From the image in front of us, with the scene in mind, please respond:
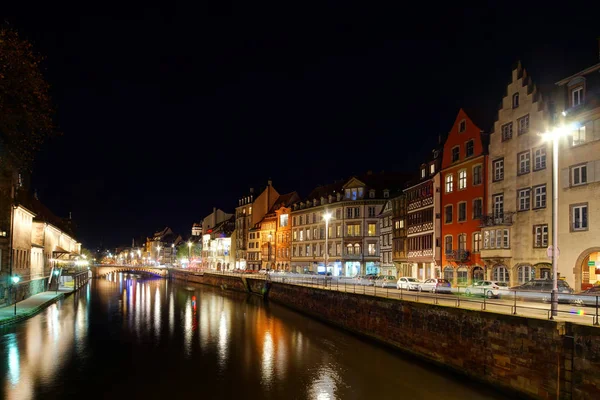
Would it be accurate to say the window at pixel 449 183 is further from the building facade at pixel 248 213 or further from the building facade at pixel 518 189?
the building facade at pixel 248 213

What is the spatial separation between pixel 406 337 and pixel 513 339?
410 inches

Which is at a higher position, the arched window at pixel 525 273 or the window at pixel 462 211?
the window at pixel 462 211

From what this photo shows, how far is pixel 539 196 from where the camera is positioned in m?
40.7

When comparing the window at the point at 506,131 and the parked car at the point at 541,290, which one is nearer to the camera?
the parked car at the point at 541,290

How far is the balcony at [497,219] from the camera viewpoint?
1708 inches

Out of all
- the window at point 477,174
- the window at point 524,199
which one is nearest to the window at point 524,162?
the window at point 524,199

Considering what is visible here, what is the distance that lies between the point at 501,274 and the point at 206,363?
87.9 feet

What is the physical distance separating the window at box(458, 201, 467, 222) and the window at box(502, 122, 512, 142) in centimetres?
839

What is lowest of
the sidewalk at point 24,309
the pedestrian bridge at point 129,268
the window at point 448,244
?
the pedestrian bridge at point 129,268

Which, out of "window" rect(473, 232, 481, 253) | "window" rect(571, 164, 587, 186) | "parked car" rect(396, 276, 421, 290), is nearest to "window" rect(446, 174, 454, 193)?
"window" rect(473, 232, 481, 253)

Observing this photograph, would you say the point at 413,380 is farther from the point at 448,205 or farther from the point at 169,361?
the point at 448,205

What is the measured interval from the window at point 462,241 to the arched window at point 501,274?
5.51 metres

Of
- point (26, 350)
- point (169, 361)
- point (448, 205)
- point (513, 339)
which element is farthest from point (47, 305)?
point (513, 339)

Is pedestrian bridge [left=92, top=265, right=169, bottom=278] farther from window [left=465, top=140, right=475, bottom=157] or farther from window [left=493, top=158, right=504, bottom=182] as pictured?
window [left=493, top=158, right=504, bottom=182]
